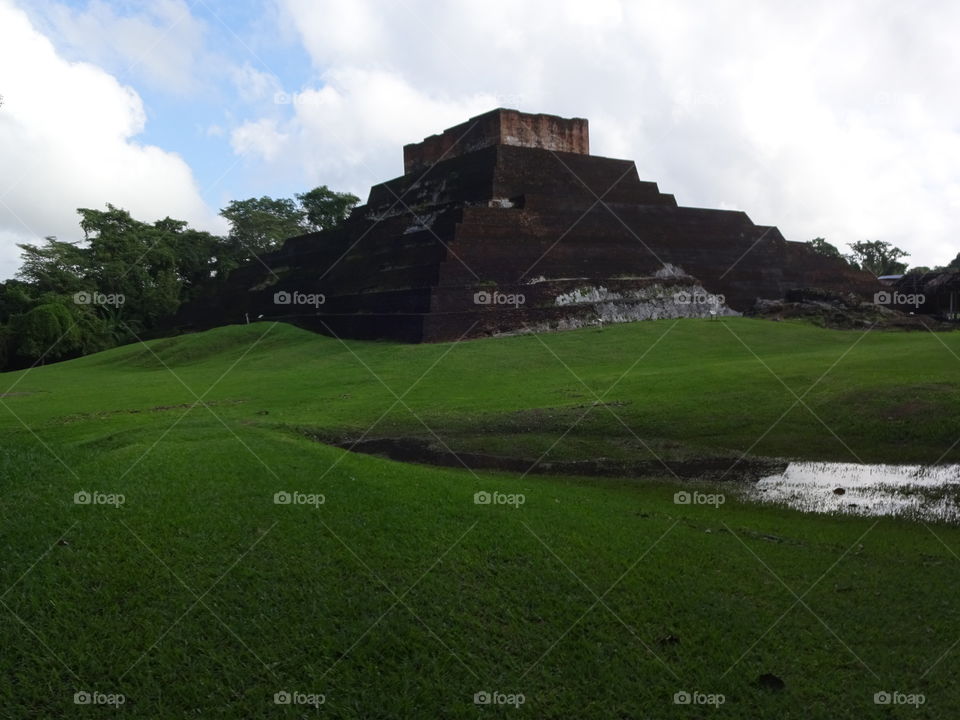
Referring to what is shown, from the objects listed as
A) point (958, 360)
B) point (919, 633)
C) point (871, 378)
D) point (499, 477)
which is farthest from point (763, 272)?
point (919, 633)

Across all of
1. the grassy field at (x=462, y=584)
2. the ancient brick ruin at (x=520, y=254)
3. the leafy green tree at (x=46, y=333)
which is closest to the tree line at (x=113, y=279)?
the leafy green tree at (x=46, y=333)

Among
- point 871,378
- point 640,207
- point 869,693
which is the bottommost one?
point 869,693

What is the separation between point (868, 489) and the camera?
6.88 m

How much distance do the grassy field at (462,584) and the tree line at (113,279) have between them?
2121 cm

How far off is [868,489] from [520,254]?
47.1 ft

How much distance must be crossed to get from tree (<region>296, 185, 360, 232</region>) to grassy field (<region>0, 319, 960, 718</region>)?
35723 millimetres

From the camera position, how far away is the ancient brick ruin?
19.4 m

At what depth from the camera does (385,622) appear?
14.2 ft

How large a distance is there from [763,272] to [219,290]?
20.1 m

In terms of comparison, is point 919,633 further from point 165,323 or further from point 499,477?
point 165,323

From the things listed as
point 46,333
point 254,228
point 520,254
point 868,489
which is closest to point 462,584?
point 868,489

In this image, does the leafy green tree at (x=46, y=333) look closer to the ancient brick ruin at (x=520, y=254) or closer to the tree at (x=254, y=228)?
the ancient brick ruin at (x=520, y=254)

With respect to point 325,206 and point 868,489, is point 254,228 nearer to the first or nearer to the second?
point 325,206

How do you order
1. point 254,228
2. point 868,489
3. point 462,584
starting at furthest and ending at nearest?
point 254,228
point 868,489
point 462,584
